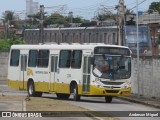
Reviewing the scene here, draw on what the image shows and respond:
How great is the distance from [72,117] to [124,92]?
10.2 meters

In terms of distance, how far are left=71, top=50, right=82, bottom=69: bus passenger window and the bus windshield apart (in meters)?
1.19

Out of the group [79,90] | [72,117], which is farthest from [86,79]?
[72,117]

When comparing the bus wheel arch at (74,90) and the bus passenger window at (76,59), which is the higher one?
the bus passenger window at (76,59)

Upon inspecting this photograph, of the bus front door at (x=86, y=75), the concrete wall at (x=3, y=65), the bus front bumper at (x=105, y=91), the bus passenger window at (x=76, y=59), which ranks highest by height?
the bus passenger window at (x=76, y=59)

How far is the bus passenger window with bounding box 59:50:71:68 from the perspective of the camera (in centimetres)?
3203

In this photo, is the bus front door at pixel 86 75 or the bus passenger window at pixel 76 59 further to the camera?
the bus passenger window at pixel 76 59

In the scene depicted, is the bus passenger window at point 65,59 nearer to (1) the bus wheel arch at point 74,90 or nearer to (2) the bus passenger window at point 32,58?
(1) the bus wheel arch at point 74,90

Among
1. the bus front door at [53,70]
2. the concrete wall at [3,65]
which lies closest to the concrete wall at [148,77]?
the bus front door at [53,70]

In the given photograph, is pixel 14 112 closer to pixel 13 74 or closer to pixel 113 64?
pixel 113 64

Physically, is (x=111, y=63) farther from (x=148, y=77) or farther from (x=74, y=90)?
(x=148, y=77)

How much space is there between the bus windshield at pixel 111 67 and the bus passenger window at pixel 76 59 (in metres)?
1.19

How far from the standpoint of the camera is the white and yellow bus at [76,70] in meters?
30.0

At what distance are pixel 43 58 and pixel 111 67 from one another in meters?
5.66

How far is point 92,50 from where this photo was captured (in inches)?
1188
